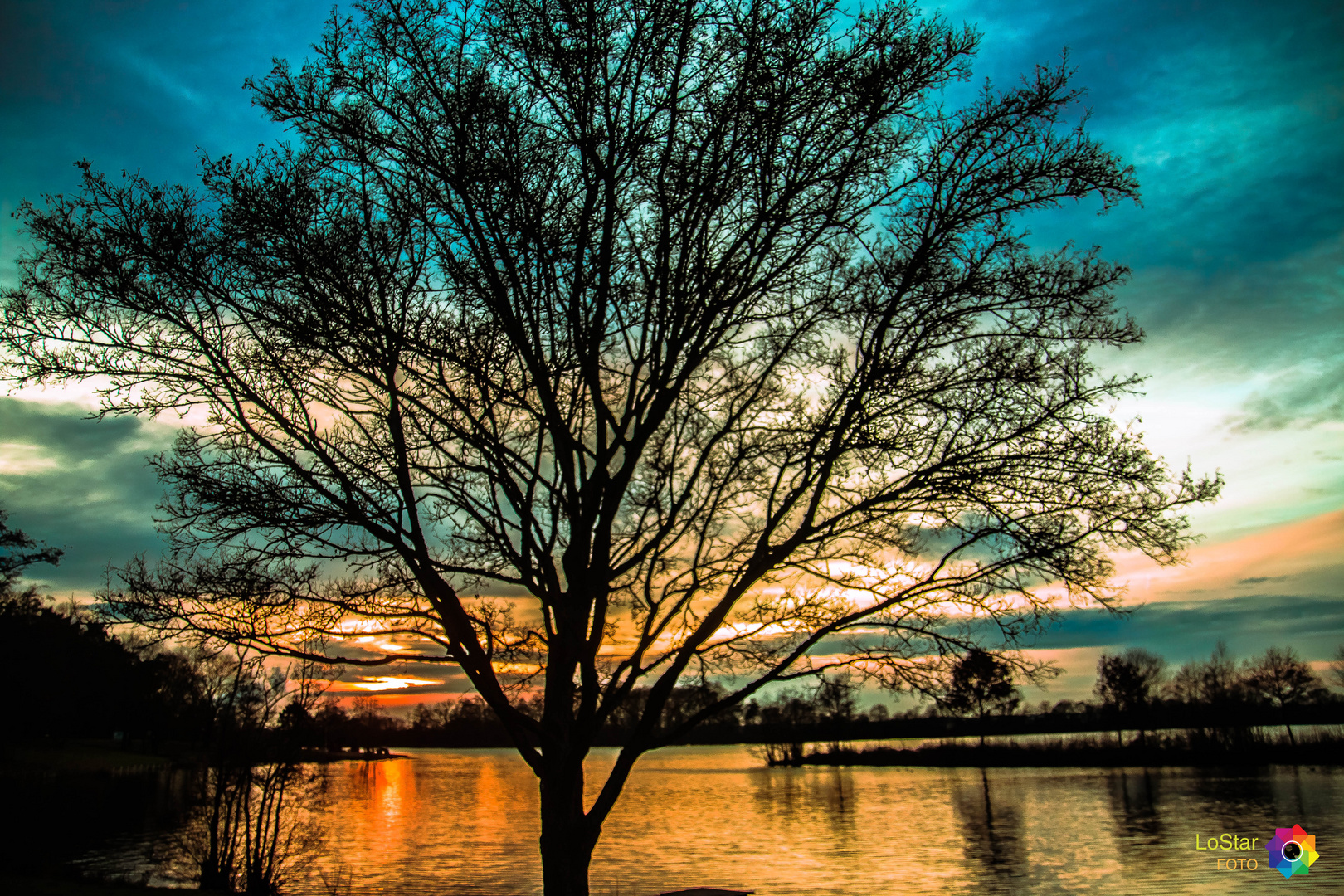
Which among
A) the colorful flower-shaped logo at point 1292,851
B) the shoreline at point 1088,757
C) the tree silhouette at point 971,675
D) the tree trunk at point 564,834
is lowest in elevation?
the shoreline at point 1088,757

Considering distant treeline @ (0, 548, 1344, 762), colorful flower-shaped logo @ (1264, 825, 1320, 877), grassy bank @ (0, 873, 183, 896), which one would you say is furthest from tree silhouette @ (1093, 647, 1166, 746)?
grassy bank @ (0, 873, 183, 896)

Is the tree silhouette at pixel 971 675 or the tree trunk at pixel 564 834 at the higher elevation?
the tree silhouette at pixel 971 675

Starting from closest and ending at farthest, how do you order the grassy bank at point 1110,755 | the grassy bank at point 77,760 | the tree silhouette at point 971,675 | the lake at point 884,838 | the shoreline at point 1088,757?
the tree silhouette at point 971,675 < the lake at point 884,838 < the grassy bank at point 77,760 < the grassy bank at point 1110,755 < the shoreline at point 1088,757

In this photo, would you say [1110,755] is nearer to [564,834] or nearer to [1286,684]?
[1286,684]

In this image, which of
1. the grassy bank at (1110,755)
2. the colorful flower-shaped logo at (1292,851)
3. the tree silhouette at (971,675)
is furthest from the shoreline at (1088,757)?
the tree silhouette at (971,675)

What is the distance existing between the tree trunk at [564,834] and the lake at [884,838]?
16552 millimetres

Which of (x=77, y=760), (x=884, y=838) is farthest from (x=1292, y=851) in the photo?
(x=77, y=760)

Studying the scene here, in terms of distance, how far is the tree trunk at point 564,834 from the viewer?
6887mm

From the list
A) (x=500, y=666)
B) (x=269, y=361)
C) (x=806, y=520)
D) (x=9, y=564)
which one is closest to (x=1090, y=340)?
(x=806, y=520)

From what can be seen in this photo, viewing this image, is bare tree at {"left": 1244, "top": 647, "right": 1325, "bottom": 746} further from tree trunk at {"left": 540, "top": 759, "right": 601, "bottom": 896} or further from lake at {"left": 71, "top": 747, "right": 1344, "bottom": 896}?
tree trunk at {"left": 540, "top": 759, "right": 601, "bottom": 896}

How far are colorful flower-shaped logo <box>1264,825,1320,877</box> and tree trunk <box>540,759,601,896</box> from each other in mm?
25594

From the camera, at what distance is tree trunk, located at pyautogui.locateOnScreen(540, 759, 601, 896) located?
689 centimetres

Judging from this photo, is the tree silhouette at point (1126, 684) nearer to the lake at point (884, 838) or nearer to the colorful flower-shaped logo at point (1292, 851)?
the lake at point (884, 838)

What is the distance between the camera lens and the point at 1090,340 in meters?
6.97
